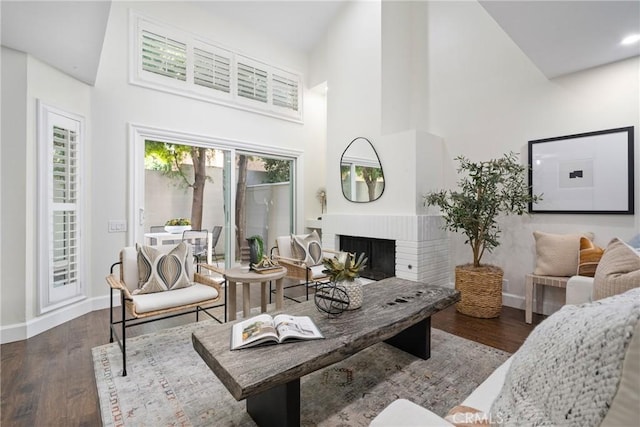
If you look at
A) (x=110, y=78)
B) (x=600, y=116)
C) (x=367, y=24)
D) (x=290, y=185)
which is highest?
(x=367, y=24)

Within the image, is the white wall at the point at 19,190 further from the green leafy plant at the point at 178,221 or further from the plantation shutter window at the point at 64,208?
the green leafy plant at the point at 178,221

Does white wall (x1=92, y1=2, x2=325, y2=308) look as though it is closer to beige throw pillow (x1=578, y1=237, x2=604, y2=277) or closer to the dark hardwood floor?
the dark hardwood floor

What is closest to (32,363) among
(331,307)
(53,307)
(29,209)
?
(53,307)

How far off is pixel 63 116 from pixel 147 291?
6.76 feet

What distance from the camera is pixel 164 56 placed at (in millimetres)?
3990

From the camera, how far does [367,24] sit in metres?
4.32

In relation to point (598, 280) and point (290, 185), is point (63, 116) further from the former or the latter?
point (598, 280)

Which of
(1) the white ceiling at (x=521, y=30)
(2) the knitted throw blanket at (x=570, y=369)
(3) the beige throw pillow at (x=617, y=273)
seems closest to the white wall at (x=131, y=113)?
(1) the white ceiling at (x=521, y=30)

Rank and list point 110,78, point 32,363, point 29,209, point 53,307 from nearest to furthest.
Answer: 1. point 32,363
2. point 29,209
3. point 53,307
4. point 110,78

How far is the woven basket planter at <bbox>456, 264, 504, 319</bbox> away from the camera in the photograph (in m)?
3.17

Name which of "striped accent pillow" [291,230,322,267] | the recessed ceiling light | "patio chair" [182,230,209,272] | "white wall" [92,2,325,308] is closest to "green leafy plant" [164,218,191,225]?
"patio chair" [182,230,209,272]

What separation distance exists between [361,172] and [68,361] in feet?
11.9

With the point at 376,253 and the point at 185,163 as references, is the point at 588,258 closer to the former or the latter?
the point at 376,253

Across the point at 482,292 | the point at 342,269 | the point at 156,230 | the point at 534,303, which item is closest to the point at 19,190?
the point at 156,230
